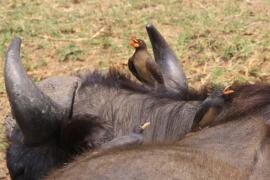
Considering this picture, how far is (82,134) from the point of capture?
300 cm

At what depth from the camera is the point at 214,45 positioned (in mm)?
7656

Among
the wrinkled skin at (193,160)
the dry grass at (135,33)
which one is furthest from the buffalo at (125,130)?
the dry grass at (135,33)

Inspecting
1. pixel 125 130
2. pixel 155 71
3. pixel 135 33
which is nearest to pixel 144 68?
pixel 155 71

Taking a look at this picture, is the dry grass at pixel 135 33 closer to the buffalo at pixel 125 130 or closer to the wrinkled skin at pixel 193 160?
the buffalo at pixel 125 130

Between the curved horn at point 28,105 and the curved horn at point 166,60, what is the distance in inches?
39.9

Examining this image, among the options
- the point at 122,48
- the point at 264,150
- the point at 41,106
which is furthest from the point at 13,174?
the point at 122,48

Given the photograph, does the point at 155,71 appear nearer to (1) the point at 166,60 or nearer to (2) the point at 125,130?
(1) the point at 166,60

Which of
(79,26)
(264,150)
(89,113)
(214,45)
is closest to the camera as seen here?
(264,150)

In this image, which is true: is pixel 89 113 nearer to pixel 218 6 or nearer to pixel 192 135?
pixel 192 135

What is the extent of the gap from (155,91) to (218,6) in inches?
237

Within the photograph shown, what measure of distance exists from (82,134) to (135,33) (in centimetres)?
538

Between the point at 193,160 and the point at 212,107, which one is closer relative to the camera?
the point at 193,160

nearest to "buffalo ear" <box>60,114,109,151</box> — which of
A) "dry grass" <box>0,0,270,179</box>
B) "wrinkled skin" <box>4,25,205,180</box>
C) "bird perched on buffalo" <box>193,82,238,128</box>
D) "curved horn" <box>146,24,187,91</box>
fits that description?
"wrinkled skin" <box>4,25,205,180</box>

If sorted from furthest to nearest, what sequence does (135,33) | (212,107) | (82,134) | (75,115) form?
(135,33) → (75,115) → (82,134) → (212,107)
